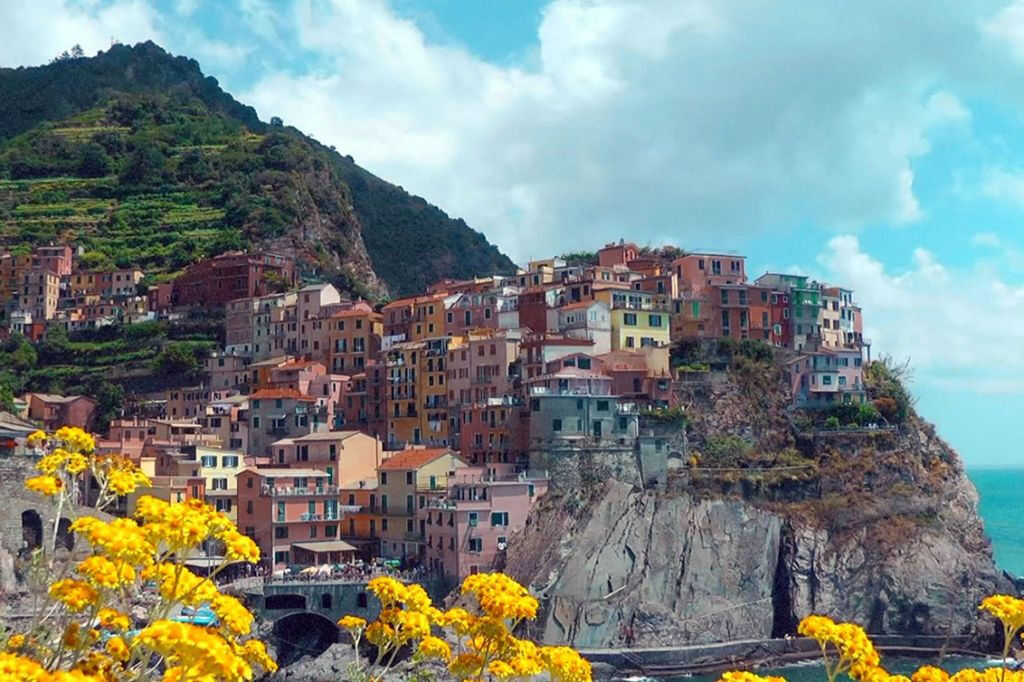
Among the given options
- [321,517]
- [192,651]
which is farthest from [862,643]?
[321,517]

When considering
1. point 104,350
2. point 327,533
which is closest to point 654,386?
point 327,533

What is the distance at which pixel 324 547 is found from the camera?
6397 centimetres

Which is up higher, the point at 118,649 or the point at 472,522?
the point at 118,649

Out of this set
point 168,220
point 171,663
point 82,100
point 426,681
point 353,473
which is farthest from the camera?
point 82,100

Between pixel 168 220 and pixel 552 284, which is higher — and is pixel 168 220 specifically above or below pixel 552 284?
above

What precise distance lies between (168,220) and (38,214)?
13.2 metres

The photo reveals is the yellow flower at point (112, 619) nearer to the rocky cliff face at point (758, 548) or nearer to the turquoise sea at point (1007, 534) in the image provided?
the rocky cliff face at point (758, 548)

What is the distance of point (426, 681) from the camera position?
64.1 feet

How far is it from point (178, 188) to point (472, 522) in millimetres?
73145

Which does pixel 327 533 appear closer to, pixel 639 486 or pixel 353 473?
pixel 353 473

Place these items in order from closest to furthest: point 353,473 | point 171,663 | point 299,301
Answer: point 171,663 < point 353,473 < point 299,301

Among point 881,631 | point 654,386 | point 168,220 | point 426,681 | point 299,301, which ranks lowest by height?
point 881,631

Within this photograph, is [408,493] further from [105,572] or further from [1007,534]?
[1007,534]

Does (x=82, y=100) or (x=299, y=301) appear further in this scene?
(x=82, y=100)
